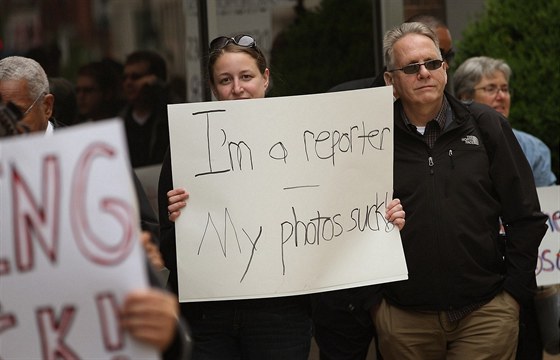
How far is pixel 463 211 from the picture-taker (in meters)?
4.83

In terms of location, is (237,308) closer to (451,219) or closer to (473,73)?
(451,219)

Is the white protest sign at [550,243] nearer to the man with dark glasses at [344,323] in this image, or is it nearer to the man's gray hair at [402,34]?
the man with dark glasses at [344,323]

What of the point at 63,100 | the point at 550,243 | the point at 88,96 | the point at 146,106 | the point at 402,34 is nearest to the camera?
the point at 402,34

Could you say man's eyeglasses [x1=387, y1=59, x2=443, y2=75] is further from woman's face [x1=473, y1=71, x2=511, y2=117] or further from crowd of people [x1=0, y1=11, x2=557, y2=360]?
woman's face [x1=473, y1=71, x2=511, y2=117]

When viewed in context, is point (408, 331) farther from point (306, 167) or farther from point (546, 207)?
point (546, 207)

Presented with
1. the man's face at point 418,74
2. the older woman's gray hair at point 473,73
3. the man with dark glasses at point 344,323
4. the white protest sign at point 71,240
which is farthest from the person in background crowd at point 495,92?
the white protest sign at point 71,240

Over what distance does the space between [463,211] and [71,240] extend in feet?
7.40

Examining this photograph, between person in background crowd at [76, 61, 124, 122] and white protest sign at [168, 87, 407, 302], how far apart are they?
130 inches

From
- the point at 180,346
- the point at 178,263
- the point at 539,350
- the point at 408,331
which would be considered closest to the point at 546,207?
the point at 539,350

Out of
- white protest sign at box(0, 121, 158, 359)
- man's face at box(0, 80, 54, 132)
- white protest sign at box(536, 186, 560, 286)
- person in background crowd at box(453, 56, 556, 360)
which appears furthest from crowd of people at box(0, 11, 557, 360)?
person in background crowd at box(453, 56, 556, 360)

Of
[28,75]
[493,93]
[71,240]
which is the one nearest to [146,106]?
[493,93]

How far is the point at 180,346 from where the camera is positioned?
10.7 feet

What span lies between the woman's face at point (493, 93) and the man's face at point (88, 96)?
2504 mm

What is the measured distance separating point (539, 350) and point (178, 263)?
2.05 meters
